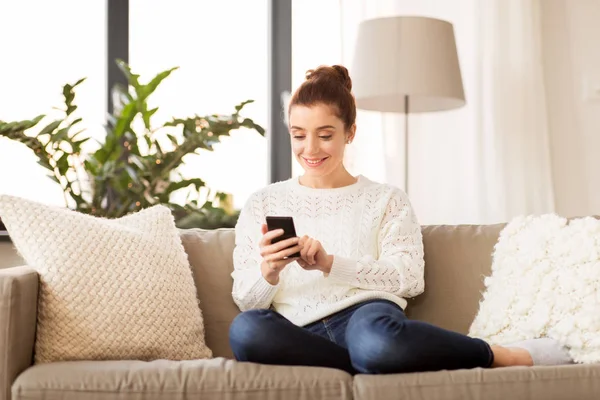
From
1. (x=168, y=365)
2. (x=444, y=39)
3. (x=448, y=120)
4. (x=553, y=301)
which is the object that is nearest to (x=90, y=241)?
(x=168, y=365)

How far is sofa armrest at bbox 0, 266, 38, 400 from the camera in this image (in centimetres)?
143

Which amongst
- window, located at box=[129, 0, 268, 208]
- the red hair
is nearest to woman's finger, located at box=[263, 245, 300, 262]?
the red hair

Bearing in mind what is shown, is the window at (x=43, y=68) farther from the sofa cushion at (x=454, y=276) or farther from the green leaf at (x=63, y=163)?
the sofa cushion at (x=454, y=276)

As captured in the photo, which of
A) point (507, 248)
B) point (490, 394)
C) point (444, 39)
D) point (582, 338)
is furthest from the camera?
point (444, 39)

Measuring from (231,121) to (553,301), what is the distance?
144 centimetres

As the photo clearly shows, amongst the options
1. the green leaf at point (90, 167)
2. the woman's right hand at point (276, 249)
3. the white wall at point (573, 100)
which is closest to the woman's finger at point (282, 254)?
the woman's right hand at point (276, 249)

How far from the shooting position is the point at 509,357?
5.10ft

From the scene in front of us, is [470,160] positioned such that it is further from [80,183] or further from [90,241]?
[90,241]

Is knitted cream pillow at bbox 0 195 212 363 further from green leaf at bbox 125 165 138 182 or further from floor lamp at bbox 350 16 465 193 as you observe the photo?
floor lamp at bbox 350 16 465 193

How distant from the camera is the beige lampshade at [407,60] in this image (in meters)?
2.64

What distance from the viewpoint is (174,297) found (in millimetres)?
1729

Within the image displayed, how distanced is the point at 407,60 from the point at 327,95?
837mm

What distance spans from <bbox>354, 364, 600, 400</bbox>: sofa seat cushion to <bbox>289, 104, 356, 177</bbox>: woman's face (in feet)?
2.05

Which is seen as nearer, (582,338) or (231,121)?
(582,338)
